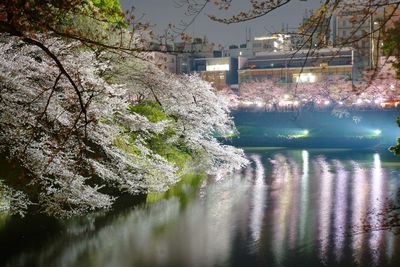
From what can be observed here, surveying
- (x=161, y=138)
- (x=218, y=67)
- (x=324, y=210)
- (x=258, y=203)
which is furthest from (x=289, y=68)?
(x=324, y=210)

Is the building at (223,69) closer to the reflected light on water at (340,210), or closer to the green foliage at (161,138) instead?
the reflected light on water at (340,210)

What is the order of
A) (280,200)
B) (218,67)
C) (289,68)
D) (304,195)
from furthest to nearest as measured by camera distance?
(218,67)
(289,68)
(304,195)
(280,200)

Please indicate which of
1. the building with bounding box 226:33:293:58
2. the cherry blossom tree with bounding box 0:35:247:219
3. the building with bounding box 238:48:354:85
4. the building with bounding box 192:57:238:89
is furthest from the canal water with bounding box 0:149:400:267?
the building with bounding box 226:33:293:58

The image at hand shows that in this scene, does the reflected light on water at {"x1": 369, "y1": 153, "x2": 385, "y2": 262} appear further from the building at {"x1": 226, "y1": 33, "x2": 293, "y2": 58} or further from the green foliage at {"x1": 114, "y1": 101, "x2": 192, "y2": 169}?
the building at {"x1": 226, "y1": 33, "x2": 293, "y2": 58}

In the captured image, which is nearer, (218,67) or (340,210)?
(340,210)

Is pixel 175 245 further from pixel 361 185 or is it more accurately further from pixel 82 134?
pixel 361 185

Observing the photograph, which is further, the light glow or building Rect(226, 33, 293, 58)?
building Rect(226, 33, 293, 58)

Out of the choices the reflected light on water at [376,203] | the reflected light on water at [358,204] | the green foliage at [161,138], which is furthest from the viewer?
the green foliage at [161,138]

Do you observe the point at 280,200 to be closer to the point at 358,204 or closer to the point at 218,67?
the point at 358,204

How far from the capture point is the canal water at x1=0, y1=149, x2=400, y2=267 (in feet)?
38.2

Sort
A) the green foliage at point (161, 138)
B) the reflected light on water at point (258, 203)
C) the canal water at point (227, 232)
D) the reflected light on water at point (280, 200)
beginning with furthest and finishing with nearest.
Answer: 1. the green foliage at point (161, 138)
2. the reflected light on water at point (258, 203)
3. the reflected light on water at point (280, 200)
4. the canal water at point (227, 232)

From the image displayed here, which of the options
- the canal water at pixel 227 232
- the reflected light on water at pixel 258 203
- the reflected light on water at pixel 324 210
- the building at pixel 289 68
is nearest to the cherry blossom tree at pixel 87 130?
the canal water at pixel 227 232

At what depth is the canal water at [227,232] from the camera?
1163cm

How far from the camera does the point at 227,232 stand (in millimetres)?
14195
